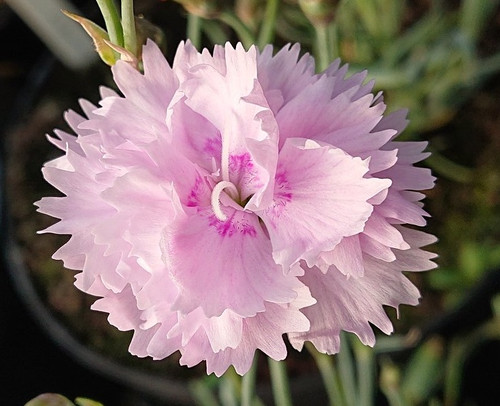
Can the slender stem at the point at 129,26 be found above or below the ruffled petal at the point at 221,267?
above

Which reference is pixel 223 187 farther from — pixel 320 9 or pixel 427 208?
pixel 427 208

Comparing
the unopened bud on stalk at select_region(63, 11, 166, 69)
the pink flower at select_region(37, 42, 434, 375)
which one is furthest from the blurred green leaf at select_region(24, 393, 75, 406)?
the unopened bud on stalk at select_region(63, 11, 166, 69)

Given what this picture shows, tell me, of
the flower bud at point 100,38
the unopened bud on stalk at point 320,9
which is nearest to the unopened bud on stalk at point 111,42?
the flower bud at point 100,38

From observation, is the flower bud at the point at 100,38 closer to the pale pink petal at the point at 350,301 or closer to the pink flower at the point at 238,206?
the pink flower at the point at 238,206

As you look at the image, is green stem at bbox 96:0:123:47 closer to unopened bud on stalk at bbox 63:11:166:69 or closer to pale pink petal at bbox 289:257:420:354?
unopened bud on stalk at bbox 63:11:166:69

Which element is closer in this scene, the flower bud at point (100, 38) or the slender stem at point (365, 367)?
the flower bud at point (100, 38)

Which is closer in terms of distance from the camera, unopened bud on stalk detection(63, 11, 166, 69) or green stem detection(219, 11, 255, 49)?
unopened bud on stalk detection(63, 11, 166, 69)

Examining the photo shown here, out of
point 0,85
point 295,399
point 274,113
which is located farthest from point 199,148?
point 0,85
